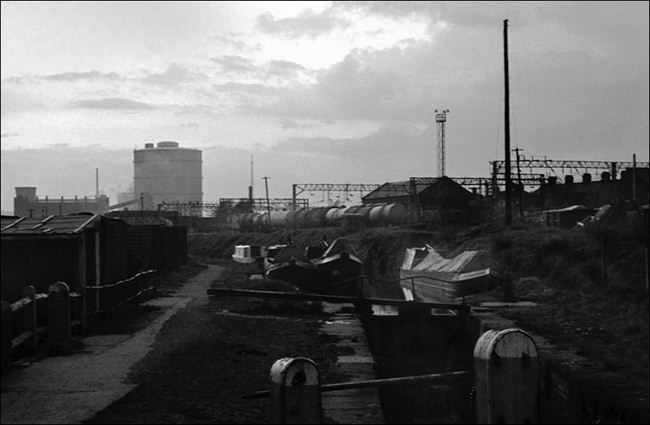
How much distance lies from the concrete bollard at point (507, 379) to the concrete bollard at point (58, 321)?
10.9 metres

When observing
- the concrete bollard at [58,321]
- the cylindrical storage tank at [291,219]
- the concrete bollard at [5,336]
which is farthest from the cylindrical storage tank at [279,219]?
the concrete bollard at [5,336]

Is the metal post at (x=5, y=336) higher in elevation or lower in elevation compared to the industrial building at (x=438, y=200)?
lower

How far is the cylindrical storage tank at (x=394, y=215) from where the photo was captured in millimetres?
64562

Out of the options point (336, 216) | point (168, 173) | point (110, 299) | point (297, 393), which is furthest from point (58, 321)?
point (168, 173)

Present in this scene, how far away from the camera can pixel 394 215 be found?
6469 cm

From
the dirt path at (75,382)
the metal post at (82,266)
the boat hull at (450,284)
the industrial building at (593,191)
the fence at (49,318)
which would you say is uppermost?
the industrial building at (593,191)

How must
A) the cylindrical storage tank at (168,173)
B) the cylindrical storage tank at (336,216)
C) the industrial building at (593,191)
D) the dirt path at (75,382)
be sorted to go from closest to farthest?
the dirt path at (75,382) → the industrial building at (593,191) → the cylindrical storage tank at (336,216) → the cylindrical storage tank at (168,173)

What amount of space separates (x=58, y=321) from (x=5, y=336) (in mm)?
2292

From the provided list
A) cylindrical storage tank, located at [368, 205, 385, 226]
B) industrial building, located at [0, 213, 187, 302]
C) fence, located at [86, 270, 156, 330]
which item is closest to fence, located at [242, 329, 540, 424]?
industrial building, located at [0, 213, 187, 302]

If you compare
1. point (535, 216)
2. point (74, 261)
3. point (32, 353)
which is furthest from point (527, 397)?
point (535, 216)

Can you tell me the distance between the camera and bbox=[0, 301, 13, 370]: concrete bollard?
10.4 m

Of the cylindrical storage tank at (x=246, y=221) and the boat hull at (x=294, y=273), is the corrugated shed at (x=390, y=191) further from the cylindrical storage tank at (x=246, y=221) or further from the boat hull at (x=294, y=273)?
the boat hull at (x=294, y=273)

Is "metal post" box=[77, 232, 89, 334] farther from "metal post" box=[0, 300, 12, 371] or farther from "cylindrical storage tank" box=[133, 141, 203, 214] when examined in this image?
"cylindrical storage tank" box=[133, 141, 203, 214]

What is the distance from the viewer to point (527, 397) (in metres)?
3.15
